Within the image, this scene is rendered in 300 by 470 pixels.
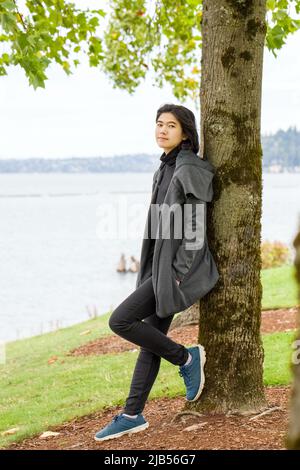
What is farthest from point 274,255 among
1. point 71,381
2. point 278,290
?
point 71,381

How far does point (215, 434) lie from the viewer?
495 centimetres

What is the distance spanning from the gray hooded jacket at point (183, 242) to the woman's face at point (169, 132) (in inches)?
5.2

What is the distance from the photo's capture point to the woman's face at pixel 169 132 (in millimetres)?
5270

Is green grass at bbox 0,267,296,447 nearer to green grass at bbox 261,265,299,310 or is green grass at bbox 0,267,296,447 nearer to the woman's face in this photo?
green grass at bbox 261,265,299,310

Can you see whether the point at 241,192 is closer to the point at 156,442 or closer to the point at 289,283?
the point at 156,442

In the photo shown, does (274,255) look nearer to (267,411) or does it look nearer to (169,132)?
(267,411)

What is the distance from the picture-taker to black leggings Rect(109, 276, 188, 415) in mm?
5070

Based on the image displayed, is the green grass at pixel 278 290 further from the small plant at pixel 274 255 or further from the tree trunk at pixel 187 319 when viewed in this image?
the small plant at pixel 274 255

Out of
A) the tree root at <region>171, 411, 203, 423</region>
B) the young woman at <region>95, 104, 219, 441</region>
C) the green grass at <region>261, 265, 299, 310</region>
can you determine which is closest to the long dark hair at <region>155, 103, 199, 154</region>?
the young woman at <region>95, 104, 219, 441</region>

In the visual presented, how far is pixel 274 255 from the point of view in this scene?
22938 mm

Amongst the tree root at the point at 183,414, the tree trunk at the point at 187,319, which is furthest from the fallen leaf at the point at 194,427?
the tree trunk at the point at 187,319

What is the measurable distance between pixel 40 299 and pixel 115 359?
80.8ft

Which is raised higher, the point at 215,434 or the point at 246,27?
the point at 246,27
